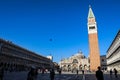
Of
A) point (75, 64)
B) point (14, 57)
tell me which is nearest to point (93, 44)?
point (14, 57)

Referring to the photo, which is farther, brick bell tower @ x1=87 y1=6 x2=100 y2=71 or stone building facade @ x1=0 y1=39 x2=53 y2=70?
brick bell tower @ x1=87 y1=6 x2=100 y2=71

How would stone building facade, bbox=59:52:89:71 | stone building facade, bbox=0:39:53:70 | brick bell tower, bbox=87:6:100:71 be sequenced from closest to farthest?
1. stone building facade, bbox=0:39:53:70
2. brick bell tower, bbox=87:6:100:71
3. stone building facade, bbox=59:52:89:71

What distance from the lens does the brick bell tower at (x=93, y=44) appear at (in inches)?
3413

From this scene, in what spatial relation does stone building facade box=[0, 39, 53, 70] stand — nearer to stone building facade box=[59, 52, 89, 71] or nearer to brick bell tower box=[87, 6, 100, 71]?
brick bell tower box=[87, 6, 100, 71]

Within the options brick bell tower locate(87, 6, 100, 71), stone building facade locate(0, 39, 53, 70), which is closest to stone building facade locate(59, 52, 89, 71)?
stone building facade locate(0, 39, 53, 70)

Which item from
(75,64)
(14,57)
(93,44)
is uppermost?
(93,44)

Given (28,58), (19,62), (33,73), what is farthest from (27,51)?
(33,73)

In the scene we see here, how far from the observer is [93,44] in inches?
3558

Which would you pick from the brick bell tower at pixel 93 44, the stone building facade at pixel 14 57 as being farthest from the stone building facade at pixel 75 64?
the brick bell tower at pixel 93 44

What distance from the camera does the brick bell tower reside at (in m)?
86.7

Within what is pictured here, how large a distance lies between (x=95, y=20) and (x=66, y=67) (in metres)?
65.3

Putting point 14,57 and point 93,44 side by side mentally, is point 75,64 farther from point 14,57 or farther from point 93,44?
point 14,57

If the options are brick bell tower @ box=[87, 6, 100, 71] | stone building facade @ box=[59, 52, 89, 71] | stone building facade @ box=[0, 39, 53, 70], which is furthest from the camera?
stone building facade @ box=[59, 52, 89, 71]

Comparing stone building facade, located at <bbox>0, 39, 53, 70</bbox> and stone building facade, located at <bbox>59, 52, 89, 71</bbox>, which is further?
stone building facade, located at <bbox>59, 52, 89, 71</bbox>
